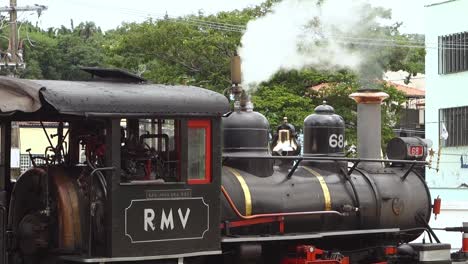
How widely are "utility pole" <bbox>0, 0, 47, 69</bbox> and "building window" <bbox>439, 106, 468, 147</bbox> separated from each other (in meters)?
22.2

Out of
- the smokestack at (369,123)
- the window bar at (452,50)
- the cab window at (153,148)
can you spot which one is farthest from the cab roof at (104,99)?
the window bar at (452,50)

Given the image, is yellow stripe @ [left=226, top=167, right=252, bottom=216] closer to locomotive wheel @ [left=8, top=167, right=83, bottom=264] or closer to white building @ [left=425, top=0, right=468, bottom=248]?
locomotive wheel @ [left=8, top=167, right=83, bottom=264]

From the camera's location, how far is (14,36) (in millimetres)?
28250

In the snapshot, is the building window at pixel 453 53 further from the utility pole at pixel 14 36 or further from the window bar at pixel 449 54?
the utility pole at pixel 14 36

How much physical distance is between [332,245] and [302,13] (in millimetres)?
4584

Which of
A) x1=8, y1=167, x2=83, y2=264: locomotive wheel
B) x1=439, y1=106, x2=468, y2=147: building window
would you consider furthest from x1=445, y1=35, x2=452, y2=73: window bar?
x1=8, y1=167, x2=83, y2=264: locomotive wheel

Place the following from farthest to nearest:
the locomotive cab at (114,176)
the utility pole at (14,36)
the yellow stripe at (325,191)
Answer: the utility pole at (14,36) → the yellow stripe at (325,191) → the locomotive cab at (114,176)

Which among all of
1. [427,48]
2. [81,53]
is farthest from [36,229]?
[81,53]

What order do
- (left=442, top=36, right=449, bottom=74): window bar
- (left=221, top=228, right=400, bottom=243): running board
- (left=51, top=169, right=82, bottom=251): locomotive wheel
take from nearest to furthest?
(left=51, top=169, right=82, bottom=251): locomotive wheel, (left=221, top=228, right=400, bottom=243): running board, (left=442, top=36, right=449, bottom=74): window bar

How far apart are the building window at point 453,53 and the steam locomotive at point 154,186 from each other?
3314 centimetres

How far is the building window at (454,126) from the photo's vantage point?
43662 mm

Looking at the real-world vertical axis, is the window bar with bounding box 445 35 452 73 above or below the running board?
above

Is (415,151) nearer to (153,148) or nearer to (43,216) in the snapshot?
(153,148)

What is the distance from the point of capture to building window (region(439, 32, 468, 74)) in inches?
1676
